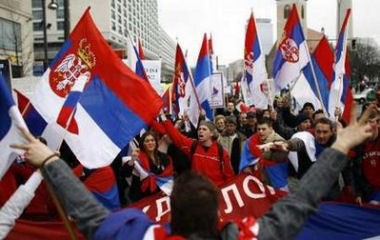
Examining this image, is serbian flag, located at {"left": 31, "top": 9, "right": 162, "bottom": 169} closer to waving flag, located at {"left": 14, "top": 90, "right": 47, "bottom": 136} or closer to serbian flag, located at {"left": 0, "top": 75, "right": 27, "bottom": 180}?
waving flag, located at {"left": 14, "top": 90, "right": 47, "bottom": 136}

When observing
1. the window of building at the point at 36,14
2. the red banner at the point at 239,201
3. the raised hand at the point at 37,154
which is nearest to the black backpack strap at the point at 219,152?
the red banner at the point at 239,201

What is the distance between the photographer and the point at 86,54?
507cm

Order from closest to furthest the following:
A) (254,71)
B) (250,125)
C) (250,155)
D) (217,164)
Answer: (250,155)
(217,164)
(250,125)
(254,71)

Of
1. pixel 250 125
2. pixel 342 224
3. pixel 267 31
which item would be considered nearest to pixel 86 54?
pixel 342 224

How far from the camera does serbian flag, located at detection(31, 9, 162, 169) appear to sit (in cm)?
445

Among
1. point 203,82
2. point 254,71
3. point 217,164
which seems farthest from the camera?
point 203,82

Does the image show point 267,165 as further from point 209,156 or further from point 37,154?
point 37,154

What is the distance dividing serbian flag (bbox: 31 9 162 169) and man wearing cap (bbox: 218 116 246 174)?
2784 mm

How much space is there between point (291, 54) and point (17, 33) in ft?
120

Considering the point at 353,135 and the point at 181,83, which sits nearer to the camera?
the point at 353,135

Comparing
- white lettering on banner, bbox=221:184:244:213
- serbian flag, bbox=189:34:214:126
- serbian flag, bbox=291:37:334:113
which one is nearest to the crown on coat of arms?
white lettering on banner, bbox=221:184:244:213

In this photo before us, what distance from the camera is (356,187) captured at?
4883 millimetres

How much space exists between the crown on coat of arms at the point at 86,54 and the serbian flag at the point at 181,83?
506cm

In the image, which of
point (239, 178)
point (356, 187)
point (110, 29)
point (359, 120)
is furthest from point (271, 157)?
point (110, 29)
